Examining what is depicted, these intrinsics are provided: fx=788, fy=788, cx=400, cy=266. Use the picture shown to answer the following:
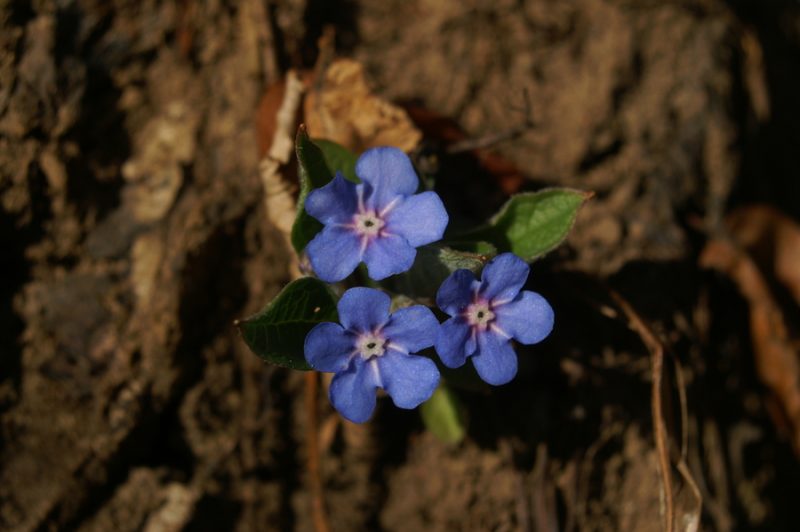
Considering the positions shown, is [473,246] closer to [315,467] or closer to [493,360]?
[493,360]

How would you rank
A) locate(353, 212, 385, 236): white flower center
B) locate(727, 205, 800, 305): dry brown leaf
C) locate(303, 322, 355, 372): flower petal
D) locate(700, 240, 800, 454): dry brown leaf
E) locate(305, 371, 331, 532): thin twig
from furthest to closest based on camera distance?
locate(727, 205, 800, 305): dry brown leaf, locate(700, 240, 800, 454): dry brown leaf, locate(305, 371, 331, 532): thin twig, locate(353, 212, 385, 236): white flower center, locate(303, 322, 355, 372): flower petal

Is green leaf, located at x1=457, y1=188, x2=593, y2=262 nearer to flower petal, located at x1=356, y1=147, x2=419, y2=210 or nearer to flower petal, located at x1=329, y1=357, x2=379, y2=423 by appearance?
flower petal, located at x1=356, y1=147, x2=419, y2=210

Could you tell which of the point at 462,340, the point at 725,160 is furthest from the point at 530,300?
the point at 725,160

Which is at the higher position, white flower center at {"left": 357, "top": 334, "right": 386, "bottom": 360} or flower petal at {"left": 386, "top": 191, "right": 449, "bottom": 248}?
flower petal at {"left": 386, "top": 191, "right": 449, "bottom": 248}

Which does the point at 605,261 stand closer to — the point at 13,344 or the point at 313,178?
the point at 313,178

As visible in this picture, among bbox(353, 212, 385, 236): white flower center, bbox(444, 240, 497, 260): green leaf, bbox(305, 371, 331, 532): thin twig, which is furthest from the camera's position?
bbox(305, 371, 331, 532): thin twig

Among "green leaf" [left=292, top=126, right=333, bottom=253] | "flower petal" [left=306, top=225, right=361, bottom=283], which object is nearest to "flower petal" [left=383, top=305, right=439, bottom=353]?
"flower petal" [left=306, top=225, right=361, bottom=283]

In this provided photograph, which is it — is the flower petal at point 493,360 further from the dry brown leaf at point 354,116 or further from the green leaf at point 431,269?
the dry brown leaf at point 354,116
